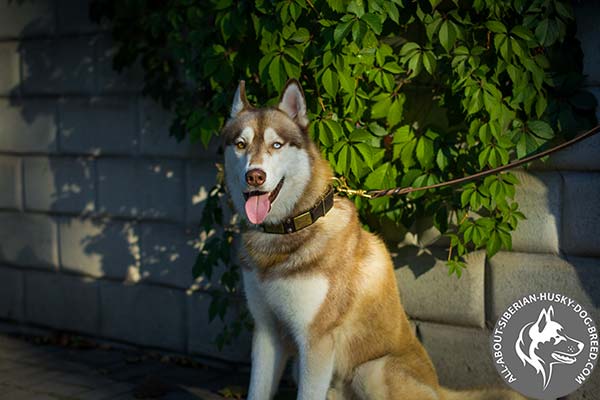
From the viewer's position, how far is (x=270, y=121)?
13.3 ft

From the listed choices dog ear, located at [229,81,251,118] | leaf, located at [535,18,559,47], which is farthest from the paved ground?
leaf, located at [535,18,559,47]

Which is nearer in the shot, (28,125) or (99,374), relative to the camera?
(99,374)

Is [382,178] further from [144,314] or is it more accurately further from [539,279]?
[144,314]

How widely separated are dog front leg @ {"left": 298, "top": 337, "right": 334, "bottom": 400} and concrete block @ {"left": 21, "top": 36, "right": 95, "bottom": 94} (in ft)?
12.4

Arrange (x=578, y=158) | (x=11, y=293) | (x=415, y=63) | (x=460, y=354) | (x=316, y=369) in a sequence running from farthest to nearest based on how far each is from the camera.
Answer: (x=11, y=293)
(x=460, y=354)
(x=578, y=158)
(x=415, y=63)
(x=316, y=369)

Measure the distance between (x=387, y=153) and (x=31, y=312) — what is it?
13.6 feet

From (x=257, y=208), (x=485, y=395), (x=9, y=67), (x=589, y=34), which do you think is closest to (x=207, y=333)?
(x=257, y=208)

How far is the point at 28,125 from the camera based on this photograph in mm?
7184

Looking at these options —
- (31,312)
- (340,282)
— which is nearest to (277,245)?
(340,282)

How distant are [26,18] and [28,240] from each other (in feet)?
6.81

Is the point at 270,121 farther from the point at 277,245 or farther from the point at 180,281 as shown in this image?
the point at 180,281

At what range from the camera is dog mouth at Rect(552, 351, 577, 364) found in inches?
182

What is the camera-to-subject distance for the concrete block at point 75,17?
668 cm

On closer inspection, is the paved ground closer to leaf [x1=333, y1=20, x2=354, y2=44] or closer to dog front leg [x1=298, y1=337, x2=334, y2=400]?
dog front leg [x1=298, y1=337, x2=334, y2=400]
